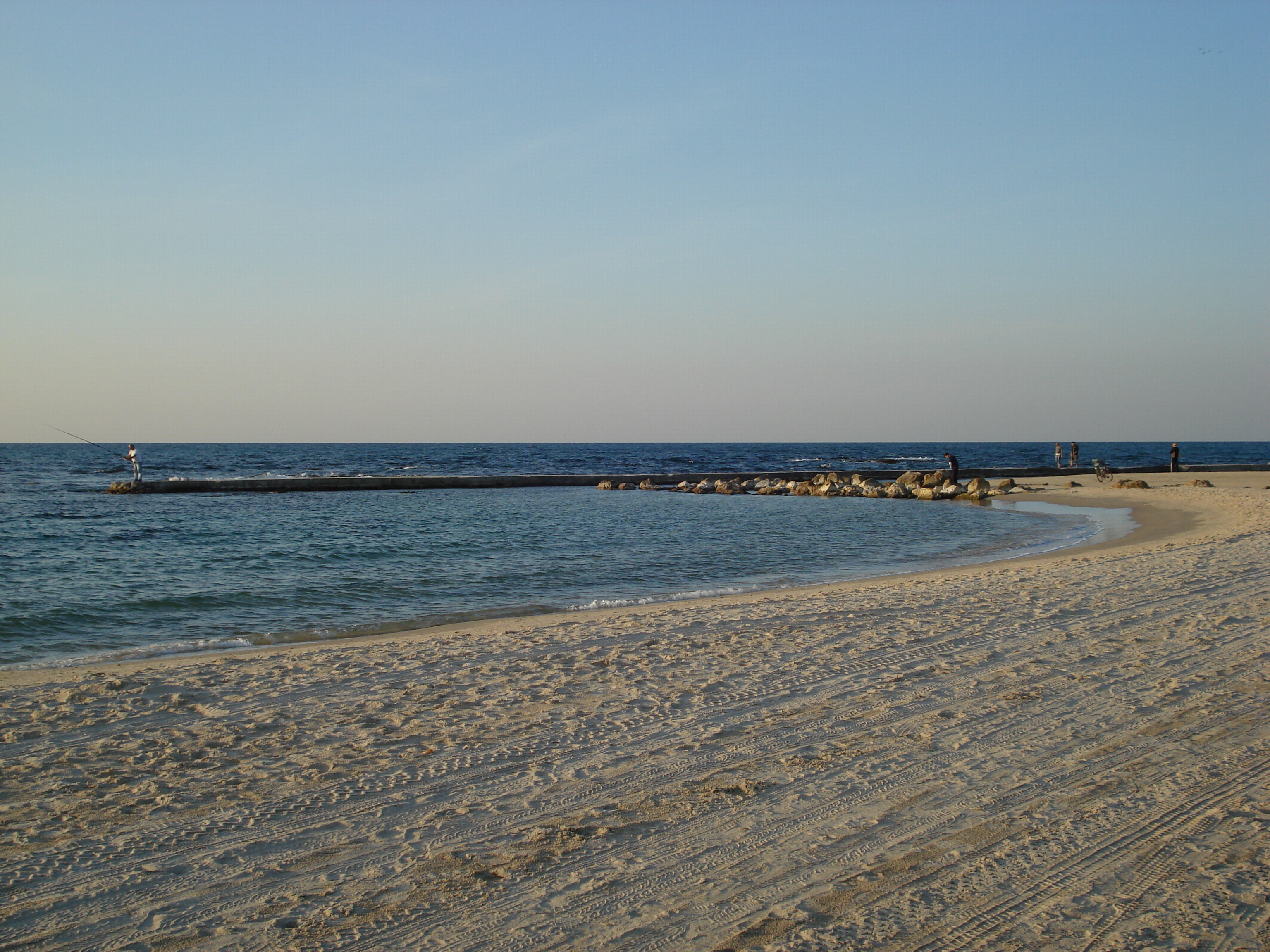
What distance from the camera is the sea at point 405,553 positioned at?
980 centimetres

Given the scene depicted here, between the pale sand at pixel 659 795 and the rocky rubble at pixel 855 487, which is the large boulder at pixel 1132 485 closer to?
the rocky rubble at pixel 855 487

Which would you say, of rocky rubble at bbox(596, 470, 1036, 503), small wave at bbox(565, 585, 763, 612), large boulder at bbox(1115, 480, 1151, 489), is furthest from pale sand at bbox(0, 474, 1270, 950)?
large boulder at bbox(1115, 480, 1151, 489)

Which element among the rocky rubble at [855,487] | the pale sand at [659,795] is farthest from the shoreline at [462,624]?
the rocky rubble at [855,487]

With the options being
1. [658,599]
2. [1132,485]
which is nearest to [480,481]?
[1132,485]

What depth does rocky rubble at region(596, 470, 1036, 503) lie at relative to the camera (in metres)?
30.6

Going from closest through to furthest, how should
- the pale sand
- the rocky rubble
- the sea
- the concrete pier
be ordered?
the pale sand → the sea → the rocky rubble → the concrete pier

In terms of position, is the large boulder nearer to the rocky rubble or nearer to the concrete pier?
the rocky rubble

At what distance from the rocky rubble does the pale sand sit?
2371 cm

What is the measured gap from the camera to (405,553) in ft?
51.3

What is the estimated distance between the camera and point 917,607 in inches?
365

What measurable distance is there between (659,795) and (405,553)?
1232 centimetres

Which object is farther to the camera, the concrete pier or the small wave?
the concrete pier

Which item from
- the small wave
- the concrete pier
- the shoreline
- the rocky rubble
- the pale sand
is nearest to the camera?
the pale sand

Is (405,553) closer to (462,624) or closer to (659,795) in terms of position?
(462,624)
